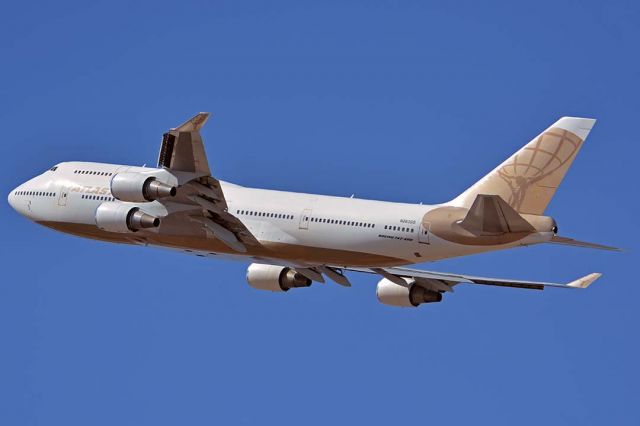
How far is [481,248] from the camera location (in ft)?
209

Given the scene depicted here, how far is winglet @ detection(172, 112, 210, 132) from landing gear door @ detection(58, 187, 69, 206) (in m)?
11.1

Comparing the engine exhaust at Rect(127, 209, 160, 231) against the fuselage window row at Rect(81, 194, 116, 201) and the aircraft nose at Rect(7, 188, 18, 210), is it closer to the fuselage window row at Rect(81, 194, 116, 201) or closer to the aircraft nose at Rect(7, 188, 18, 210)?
the fuselage window row at Rect(81, 194, 116, 201)

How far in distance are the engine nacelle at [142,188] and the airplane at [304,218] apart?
0.04m

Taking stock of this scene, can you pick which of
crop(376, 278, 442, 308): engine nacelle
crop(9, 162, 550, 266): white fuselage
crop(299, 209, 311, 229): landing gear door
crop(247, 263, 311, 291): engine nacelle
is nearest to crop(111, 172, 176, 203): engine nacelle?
crop(9, 162, 550, 266): white fuselage

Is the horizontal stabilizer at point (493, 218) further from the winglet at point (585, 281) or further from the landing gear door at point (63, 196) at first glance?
the landing gear door at point (63, 196)

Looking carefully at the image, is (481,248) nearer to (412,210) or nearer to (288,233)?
(412,210)

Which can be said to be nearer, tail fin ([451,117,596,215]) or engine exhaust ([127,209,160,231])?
tail fin ([451,117,596,215])

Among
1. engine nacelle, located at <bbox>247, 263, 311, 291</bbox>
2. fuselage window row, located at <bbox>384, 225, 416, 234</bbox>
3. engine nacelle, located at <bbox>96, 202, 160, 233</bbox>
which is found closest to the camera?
fuselage window row, located at <bbox>384, 225, 416, 234</bbox>

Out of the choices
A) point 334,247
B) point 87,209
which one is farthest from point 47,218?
point 334,247

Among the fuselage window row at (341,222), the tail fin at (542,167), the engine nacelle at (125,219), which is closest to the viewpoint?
the tail fin at (542,167)

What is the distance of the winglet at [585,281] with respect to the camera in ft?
224

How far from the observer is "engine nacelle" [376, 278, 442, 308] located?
2876 inches

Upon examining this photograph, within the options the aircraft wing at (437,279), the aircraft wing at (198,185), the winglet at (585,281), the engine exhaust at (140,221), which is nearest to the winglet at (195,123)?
the aircraft wing at (198,185)

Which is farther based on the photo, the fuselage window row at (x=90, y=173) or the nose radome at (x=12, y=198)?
the nose radome at (x=12, y=198)
